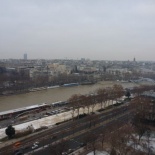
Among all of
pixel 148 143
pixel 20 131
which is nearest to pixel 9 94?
pixel 20 131

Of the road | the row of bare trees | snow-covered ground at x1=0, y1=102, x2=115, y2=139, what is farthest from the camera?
the row of bare trees

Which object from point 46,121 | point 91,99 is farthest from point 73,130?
point 91,99

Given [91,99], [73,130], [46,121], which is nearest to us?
[73,130]

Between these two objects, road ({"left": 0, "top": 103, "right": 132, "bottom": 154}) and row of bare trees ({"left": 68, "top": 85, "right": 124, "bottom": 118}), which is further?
row of bare trees ({"left": 68, "top": 85, "right": 124, "bottom": 118})

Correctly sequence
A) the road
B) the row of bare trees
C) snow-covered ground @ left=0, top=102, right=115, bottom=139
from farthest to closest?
the row of bare trees < snow-covered ground @ left=0, top=102, right=115, bottom=139 < the road

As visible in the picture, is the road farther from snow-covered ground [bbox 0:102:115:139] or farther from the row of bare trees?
the row of bare trees

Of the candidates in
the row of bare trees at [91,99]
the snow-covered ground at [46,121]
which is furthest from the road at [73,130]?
the row of bare trees at [91,99]

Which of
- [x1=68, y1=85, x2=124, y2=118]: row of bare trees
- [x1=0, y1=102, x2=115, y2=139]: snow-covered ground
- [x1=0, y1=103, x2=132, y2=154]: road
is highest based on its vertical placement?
[x1=68, y1=85, x2=124, y2=118]: row of bare trees

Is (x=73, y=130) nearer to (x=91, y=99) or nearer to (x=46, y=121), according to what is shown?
(x=46, y=121)

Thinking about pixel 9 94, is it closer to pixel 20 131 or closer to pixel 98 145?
pixel 20 131

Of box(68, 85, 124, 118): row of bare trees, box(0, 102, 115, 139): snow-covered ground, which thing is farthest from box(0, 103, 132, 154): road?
box(68, 85, 124, 118): row of bare trees

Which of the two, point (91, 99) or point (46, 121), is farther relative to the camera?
point (91, 99)
